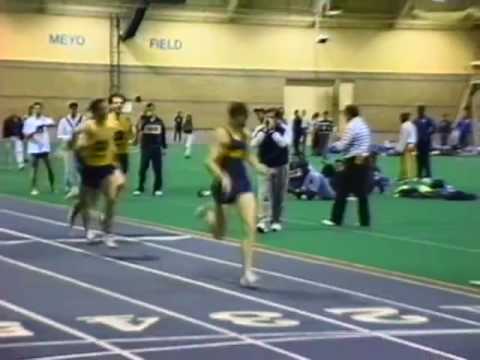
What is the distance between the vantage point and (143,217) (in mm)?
23875

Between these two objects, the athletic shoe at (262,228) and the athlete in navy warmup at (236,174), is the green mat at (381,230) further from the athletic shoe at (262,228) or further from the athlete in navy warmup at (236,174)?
the athlete in navy warmup at (236,174)

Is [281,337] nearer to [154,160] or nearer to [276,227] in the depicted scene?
[276,227]

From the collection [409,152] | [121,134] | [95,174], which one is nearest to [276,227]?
[121,134]

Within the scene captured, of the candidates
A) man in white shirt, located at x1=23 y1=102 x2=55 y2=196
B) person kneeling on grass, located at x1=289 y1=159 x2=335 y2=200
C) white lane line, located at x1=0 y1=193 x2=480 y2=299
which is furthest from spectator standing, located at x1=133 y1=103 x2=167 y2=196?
white lane line, located at x1=0 y1=193 x2=480 y2=299

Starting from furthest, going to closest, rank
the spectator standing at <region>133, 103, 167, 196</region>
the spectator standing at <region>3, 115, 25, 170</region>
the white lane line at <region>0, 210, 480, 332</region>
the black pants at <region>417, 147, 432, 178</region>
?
the spectator standing at <region>3, 115, 25, 170</region> → the black pants at <region>417, 147, 432, 178</region> → the spectator standing at <region>133, 103, 167, 196</region> → the white lane line at <region>0, 210, 480, 332</region>

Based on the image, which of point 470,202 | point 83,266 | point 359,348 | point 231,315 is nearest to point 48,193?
point 470,202

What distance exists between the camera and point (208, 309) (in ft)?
41.3

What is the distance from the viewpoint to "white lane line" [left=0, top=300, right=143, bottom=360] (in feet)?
33.3

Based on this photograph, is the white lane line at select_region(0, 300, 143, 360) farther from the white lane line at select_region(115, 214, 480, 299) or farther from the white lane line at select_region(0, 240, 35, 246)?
the white lane line at select_region(0, 240, 35, 246)

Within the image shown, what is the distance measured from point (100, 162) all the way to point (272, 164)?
381 cm

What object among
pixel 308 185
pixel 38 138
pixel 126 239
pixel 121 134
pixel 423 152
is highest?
pixel 121 134

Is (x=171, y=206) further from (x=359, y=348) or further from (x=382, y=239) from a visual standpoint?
(x=359, y=348)

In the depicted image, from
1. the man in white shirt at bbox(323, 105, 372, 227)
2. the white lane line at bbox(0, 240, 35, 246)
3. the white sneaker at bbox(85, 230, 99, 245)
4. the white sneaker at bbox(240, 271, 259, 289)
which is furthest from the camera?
the man in white shirt at bbox(323, 105, 372, 227)

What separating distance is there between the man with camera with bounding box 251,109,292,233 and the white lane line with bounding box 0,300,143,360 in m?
8.62
